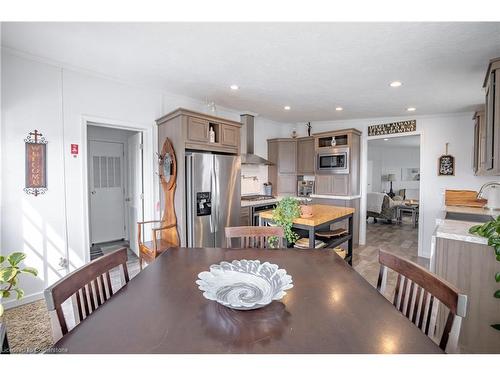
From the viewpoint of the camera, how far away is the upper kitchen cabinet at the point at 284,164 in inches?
208

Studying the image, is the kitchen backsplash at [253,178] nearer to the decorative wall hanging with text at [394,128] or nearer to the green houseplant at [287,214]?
the decorative wall hanging with text at [394,128]

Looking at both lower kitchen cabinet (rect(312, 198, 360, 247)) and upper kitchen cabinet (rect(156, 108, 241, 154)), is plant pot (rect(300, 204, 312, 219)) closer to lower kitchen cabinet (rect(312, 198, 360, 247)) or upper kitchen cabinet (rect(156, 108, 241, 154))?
upper kitchen cabinet (rect(156, 108, 241, 154))

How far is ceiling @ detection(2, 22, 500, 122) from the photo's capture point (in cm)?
192

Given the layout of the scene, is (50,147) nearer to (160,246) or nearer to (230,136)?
(160,246)

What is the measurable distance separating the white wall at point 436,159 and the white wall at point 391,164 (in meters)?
4.79

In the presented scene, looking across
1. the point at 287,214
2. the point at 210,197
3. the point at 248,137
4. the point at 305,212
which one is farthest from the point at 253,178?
the point at 287,214

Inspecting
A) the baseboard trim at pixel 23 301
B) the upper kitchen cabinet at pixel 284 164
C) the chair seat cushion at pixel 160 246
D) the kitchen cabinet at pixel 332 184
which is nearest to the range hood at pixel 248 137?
the upper kitchen cabinet at pixel 284 164

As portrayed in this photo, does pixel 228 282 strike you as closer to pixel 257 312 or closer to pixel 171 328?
pixel 257 312

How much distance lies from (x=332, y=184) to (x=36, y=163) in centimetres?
438

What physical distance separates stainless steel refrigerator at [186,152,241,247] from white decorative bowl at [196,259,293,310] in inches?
81.1

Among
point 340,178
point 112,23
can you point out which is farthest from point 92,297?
point 340,178

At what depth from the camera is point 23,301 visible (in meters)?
2.49

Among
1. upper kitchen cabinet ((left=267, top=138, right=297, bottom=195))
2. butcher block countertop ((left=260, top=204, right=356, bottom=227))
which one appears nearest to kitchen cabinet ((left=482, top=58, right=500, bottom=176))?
butcher block countertop ((left=260, top=204, right=356, bottom=227))
